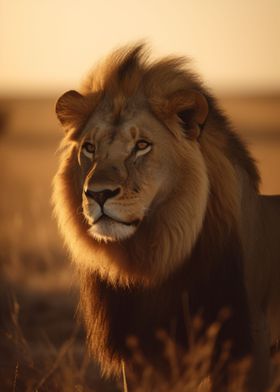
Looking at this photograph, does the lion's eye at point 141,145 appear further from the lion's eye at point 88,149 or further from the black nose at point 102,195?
the black nose at point 102,195

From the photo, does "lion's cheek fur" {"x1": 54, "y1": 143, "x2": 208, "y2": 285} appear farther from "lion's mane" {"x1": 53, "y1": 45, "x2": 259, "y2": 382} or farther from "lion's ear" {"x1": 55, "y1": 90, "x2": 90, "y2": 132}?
"lion's ear" {"x1": 55, "y1": 90, "x2": 90, "y2": 132}

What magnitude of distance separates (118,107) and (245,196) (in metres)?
0.87

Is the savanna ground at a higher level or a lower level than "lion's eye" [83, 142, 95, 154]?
lower

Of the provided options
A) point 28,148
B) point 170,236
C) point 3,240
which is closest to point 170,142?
point 170,236

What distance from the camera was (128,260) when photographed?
4.93 meters

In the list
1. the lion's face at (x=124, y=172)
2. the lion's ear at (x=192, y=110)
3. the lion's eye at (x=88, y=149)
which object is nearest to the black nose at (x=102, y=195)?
the lion's face at (x=124, y=172)

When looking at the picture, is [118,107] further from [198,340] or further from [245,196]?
[198,340]

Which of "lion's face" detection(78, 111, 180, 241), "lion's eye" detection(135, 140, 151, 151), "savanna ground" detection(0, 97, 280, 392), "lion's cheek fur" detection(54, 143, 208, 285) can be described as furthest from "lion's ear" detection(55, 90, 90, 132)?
"savanna ground" detection(0, 97, 280, 392)

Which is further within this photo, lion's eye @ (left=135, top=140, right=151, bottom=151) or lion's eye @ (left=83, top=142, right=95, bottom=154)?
lion's eye @ (left=83, top=142, right=95, bottom=154)

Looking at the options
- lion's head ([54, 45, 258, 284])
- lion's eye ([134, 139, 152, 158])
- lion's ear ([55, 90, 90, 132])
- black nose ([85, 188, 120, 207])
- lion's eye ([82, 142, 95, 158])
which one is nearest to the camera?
black nose ([85, 188, 120, 207])

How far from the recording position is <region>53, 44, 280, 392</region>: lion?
15.9ft

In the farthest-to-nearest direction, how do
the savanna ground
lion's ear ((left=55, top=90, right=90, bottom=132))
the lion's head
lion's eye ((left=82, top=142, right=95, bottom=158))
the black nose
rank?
the savanna ground, lion's ear ((left=55, top=90, right=90, bottom=132)), lion's eye ((left=82, top=142, right=95, bottom=158)), the lion's head, the black nose

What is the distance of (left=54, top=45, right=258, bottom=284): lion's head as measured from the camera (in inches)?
189

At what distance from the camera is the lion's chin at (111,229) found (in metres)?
4.64
